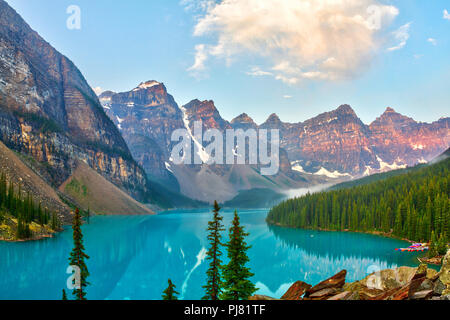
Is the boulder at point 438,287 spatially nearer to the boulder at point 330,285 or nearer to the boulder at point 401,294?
the boulder at point 401,294

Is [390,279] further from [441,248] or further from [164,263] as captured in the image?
[441,248]

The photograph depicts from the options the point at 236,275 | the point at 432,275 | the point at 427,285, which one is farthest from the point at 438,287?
the point at 236,275

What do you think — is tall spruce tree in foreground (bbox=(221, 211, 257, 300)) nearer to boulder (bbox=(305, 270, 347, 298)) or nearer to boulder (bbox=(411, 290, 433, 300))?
boulder (bbox=(305, 270, 347, 298))

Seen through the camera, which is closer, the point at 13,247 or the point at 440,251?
the point at 440,251

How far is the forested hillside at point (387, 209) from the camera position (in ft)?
258

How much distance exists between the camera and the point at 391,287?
1373 centimetres

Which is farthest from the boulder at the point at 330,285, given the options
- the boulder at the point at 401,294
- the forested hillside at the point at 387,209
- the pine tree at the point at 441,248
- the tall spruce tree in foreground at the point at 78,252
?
the forested hillside at the point at 387,209

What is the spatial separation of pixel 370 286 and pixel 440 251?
55478 mm

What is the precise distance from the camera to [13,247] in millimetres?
67938

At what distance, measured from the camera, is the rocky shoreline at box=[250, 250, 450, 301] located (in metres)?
11.5

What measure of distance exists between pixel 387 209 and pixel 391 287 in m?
96.7
